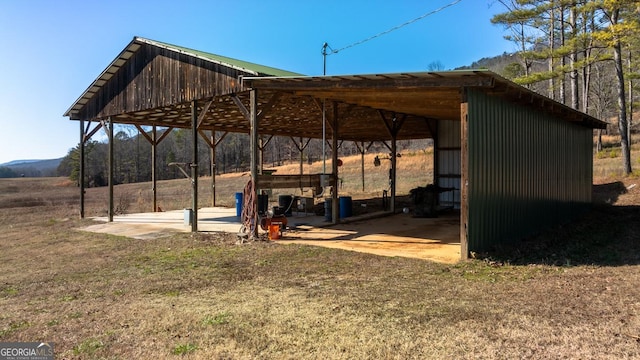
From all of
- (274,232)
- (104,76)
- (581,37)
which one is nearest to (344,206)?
(274,232)

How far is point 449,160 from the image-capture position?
49.0ft

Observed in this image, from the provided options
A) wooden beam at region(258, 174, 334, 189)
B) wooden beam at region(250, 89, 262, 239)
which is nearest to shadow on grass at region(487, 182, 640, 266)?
wooden beam at region(258, 174, 334, 189)

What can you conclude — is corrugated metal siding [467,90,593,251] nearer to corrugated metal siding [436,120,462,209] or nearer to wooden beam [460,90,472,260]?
wooden beam [460,90,472,260]

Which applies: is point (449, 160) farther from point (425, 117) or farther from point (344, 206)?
point (344, 206)

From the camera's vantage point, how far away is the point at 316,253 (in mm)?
7293

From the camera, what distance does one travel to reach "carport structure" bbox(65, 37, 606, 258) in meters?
6.97

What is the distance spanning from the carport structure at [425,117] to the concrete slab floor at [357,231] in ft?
2.66

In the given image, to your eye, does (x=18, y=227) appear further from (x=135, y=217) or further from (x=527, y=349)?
(x=527, y=349)

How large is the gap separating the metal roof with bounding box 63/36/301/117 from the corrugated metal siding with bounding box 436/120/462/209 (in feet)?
19.8

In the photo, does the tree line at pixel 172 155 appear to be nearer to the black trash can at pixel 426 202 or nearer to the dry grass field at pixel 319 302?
the black trash can at pixel 426 202

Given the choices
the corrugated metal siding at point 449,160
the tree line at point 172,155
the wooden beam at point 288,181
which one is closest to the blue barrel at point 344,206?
the wooden beam at point 288,181

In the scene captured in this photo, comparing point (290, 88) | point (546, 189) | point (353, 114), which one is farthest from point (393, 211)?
point (290, 88)

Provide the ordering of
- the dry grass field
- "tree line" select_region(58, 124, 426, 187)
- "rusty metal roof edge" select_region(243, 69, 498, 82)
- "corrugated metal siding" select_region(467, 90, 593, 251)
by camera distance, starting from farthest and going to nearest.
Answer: "tree line" select_region(58, 124, 426, 187)
"corrugated metal siding" select_region(467, 90, 593, 251)
"rusty metal roof edge" select_region(243, 69, 498, 82)
the dry grass field

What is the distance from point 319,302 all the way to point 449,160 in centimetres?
1158
